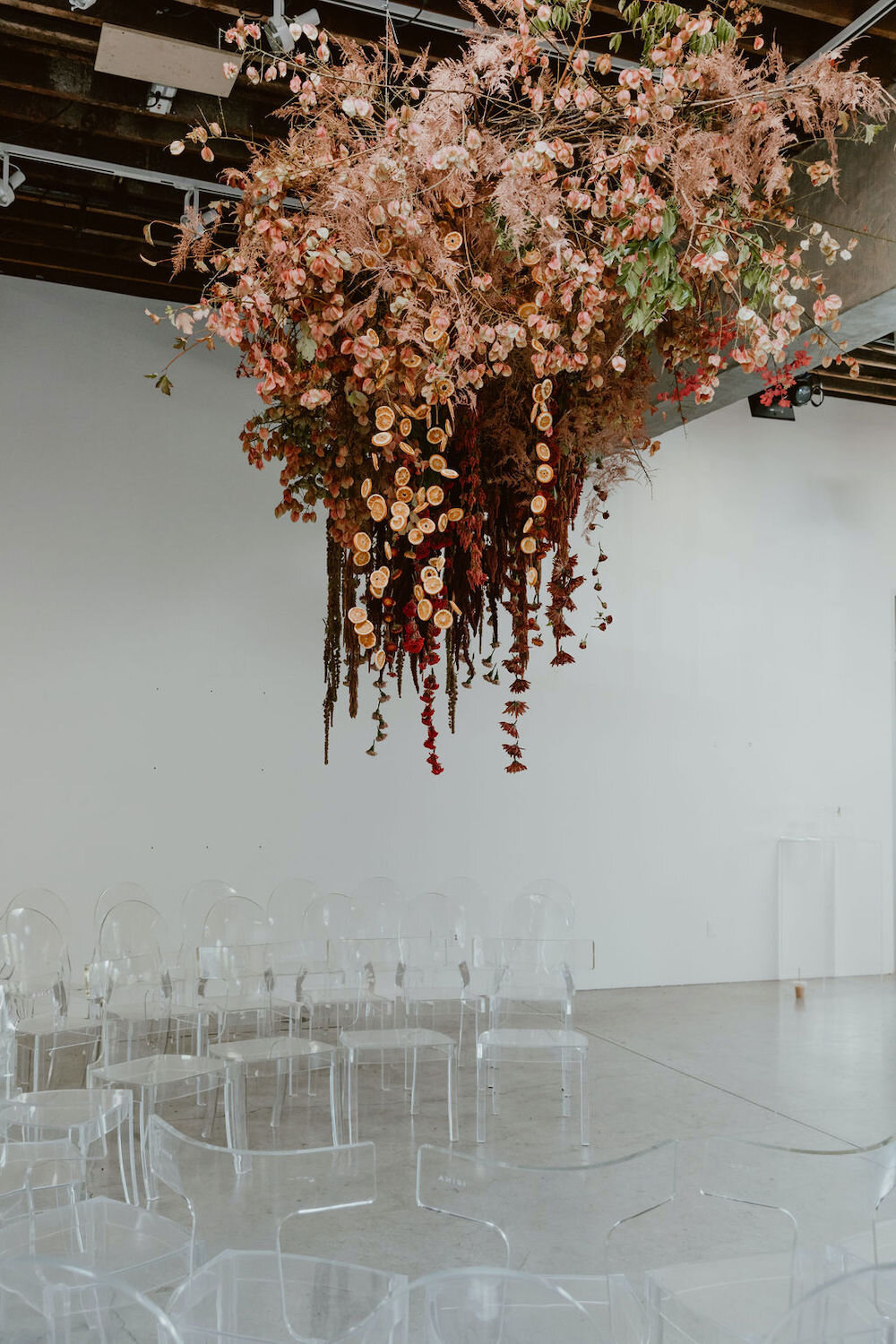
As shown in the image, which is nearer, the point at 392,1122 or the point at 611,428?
the point at 611,428

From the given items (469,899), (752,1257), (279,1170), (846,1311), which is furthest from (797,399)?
(846,1311)

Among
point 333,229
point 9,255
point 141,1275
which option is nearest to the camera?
point 141,1275

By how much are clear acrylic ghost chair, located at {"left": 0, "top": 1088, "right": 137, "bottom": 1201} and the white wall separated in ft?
8.60

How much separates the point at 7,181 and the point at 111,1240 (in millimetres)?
4686

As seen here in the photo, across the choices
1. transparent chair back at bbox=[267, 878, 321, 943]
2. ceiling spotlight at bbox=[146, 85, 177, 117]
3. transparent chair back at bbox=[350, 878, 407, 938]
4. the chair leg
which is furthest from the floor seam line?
ceiling spotlight at bbox=[146, 85, 177, 117]

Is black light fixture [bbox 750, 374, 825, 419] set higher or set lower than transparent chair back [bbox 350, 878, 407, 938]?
higher

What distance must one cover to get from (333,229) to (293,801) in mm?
4857

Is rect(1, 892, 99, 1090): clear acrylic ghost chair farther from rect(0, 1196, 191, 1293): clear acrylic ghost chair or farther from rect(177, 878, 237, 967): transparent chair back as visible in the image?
rect(0, 1196, 191, 1293): clear acrylic ghost chair

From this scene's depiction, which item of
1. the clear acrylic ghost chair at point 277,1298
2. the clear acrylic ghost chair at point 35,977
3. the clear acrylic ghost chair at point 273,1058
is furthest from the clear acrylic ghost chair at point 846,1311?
the clear acrylic ghost chair at point 35,977

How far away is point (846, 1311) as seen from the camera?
1820 millimetres

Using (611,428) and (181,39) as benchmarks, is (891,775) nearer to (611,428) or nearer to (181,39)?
(611,428)

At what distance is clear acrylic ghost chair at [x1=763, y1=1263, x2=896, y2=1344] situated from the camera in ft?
5.70

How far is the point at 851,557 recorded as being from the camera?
912 cm

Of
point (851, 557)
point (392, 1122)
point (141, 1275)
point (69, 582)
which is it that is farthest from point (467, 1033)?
point (851, 557)
